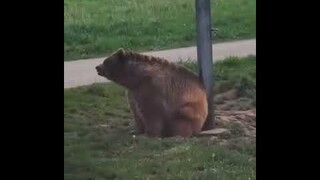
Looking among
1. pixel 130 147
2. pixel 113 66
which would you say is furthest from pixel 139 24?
pixel 130 147

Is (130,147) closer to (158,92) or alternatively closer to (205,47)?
(158,92)

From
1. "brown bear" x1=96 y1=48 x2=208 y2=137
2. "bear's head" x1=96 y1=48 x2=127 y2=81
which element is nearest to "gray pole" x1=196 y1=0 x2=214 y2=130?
"brown bear" x1=96 y1=48 x2=208 y2=137

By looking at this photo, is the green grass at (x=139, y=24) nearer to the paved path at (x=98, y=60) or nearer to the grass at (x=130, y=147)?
the paved path at (x=98, y=60)

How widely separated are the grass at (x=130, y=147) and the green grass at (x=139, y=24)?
14cm

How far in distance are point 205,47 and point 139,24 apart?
314 mm

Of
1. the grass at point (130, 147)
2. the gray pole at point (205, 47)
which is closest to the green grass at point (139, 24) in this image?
the gray pole at point (205, 47)

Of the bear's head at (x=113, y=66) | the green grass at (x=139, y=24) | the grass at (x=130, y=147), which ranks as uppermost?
the green grass at (x=139, y=24)

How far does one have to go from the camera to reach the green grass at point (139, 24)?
3639 mm

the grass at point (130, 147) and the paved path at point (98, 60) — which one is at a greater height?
the paved path at point (98, 60)

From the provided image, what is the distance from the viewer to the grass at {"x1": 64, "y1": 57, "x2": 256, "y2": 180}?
360cm

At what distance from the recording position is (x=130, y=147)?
365cm
